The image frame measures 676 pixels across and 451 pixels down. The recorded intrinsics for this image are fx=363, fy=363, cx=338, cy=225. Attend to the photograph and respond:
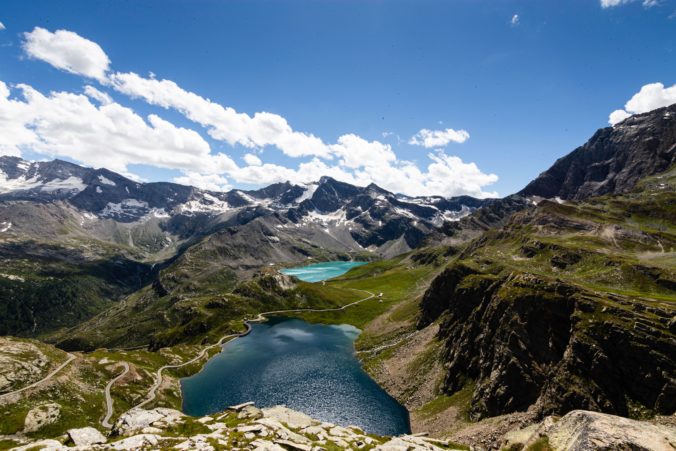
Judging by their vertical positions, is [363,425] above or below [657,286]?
below

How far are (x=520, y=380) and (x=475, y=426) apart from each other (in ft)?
46.3

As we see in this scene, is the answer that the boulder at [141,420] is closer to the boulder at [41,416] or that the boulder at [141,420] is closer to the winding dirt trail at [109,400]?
the boulder at [41,416]

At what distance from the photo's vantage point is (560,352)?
78438 millimetres

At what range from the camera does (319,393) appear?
389 ft

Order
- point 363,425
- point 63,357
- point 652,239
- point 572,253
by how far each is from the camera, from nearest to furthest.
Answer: point 363,425 → point 63,357 → point 572,253 → point 652,239

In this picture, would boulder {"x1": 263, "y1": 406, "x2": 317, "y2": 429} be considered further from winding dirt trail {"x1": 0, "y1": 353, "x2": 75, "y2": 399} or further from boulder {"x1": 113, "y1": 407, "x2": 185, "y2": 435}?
winding dirt trail {"x1": 0, "y1": 353, "x2": 75, "y2": 399}

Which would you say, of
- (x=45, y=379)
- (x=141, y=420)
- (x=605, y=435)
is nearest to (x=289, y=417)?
(x=141, y=420)

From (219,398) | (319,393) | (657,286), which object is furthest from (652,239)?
(219,398)

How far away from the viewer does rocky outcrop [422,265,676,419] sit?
64312 mm

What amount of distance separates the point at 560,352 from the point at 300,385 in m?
82.1

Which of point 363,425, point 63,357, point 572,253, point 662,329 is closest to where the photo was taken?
point 662,329

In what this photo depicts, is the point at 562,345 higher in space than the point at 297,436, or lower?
higher

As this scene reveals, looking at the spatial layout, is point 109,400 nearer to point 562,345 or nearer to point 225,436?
point 225,436

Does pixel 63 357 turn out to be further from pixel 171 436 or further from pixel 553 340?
pixel 553 340
